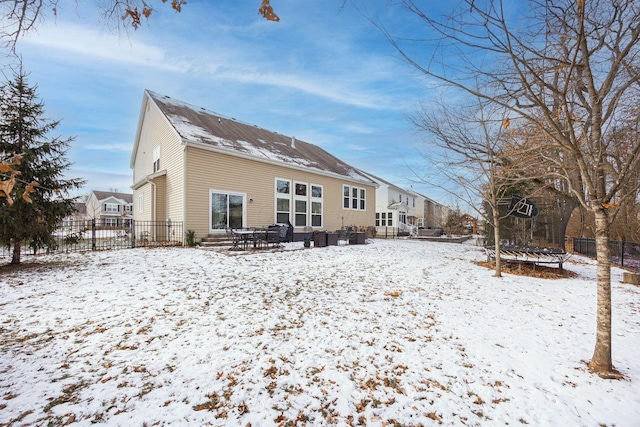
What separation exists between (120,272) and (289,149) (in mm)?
13109

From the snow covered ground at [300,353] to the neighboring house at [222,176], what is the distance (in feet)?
20.5

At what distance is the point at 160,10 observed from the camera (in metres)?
2.87

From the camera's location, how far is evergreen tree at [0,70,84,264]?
721cm

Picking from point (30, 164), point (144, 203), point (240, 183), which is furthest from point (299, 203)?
point (30, 164)

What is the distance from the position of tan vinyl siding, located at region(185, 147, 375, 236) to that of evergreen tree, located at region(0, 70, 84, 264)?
418 cm

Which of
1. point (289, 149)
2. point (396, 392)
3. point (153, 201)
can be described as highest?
point (289, 149)

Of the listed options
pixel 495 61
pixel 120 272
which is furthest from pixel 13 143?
pixel 495 61

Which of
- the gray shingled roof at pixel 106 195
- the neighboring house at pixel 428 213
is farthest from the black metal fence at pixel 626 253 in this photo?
the gray shingled roof at pixel 106 195

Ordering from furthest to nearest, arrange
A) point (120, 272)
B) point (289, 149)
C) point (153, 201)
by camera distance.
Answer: point (289, 149) → point (153, 201) → point (120, 272)

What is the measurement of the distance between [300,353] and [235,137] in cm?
1379

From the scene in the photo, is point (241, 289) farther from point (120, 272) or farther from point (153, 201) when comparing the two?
point (153, 201)

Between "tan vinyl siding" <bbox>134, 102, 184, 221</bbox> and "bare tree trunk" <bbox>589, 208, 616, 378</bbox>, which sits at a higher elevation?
"tan vinyl siding" <bbox>134, 102, 184, 221</bbox>

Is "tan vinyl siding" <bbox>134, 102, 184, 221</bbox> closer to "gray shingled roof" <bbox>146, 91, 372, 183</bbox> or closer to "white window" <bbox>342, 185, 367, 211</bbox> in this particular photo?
"gray shingled roof" <bbox>146, 91, 372, 183</bbox>

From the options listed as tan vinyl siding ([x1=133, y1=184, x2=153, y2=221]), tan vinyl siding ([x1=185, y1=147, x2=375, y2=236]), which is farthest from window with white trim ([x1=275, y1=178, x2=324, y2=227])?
tan vinyl siding ([x1=133, y1=184, x2=153, y2=221])
